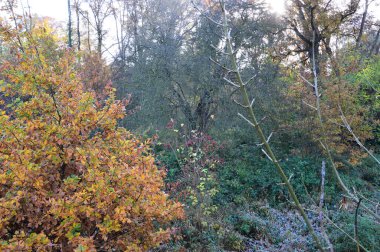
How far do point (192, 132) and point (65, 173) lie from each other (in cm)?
581

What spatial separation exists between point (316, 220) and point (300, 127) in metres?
3.19

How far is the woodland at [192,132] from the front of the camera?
3.42 m

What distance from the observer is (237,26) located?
1203 centimetres

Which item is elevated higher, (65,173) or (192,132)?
(192,132)

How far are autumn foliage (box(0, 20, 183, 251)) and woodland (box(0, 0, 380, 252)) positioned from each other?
0.02 metres

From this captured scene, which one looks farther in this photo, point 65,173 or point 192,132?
point 192,132

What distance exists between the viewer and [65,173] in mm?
3955

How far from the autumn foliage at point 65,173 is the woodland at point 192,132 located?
20 mm

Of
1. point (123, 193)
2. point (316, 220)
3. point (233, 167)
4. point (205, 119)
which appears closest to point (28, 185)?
point (123, 193)

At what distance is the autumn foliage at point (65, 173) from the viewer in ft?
11.0

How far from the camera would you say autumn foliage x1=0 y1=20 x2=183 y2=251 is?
334 cm

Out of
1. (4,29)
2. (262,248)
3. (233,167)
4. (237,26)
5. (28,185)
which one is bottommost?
(262,248)

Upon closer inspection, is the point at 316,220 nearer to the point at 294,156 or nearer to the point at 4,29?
the point at 294,156

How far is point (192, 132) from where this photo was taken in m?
9.56
